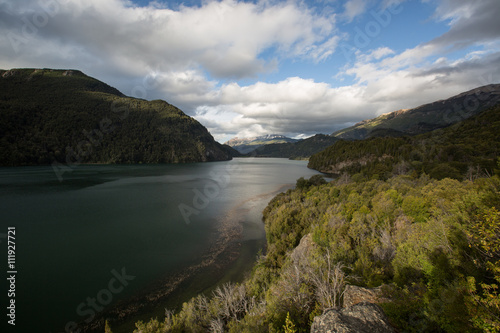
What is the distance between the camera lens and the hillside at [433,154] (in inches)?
1567

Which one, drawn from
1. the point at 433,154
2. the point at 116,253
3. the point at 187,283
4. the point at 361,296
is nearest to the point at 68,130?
the point at 116,253

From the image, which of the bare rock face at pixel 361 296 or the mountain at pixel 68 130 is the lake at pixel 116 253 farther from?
the mountain at pixel 68 130

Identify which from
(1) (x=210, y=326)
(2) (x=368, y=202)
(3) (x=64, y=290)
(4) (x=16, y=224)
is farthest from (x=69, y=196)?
(2) (x=368, y=202)

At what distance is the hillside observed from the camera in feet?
131

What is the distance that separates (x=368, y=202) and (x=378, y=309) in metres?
18.2

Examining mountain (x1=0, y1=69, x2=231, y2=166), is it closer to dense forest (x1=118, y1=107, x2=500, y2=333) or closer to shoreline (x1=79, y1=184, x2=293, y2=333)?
shoreline (x1=79, y1=184, x2=293, y2=333)

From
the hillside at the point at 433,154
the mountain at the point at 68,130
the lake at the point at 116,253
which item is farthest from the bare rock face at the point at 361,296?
the mountain at the point at 68,130

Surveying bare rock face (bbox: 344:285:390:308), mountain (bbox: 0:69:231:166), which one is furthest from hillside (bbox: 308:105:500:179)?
mountain (bbox: 0:69:231:166)

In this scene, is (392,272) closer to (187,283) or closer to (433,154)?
(187,283)

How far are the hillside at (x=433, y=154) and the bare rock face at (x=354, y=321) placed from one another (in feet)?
126

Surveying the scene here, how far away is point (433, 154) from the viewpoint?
5991 centimetres

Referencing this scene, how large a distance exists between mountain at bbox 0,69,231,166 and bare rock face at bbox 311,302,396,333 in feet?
468

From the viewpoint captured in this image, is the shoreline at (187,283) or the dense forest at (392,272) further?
the shoreline at (187,283)

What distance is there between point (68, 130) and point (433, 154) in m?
203
